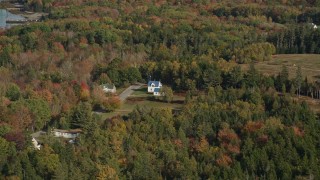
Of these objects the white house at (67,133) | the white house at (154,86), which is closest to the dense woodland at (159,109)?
the white house at (67,133)

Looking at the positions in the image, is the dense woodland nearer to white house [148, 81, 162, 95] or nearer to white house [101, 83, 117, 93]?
Result: white house [101, 83, 117, 93]

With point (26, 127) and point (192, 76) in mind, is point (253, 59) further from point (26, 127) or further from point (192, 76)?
point (26, 127)

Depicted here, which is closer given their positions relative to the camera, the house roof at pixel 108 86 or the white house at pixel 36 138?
the white house at pixel 36 138

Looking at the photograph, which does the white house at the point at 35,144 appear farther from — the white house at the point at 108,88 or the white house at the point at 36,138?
the white house at the point at 108,88

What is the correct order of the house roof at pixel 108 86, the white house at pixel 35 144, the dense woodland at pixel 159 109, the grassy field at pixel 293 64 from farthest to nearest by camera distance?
the grassy field at pixel 293 64
the house roof at pixel 108 86
the white house at pixel 35 144
the dense woodland at pixel 159 109

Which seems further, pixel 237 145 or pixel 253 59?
pixel 253 59

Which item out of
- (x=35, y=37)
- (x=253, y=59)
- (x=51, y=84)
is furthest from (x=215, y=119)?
(x=35, y=37)

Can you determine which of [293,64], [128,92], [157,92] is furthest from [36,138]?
[293,64]
